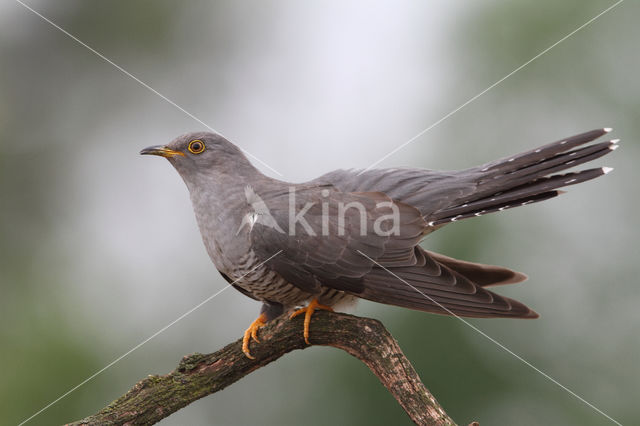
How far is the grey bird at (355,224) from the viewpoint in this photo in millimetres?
2385

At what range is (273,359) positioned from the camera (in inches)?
95.9

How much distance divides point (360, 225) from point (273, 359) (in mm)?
658

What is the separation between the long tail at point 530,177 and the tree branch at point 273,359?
583 mm

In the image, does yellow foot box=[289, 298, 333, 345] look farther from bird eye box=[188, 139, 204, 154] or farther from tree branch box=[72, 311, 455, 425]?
bird eye box=[188, 139, 204, 154]

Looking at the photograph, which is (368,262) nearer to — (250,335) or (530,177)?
(250,335)

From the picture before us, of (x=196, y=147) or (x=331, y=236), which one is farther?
(x=196, y=147)

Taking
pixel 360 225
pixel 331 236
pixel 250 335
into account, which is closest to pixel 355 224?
pixel 360 225

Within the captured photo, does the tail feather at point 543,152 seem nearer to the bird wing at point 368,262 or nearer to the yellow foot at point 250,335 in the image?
the bird wing at point 368,262

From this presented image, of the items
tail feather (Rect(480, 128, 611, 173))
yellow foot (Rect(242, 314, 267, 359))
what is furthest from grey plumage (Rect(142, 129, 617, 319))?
yellow foot (Rect(242, 314, 267, 359))

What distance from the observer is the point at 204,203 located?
2.63m

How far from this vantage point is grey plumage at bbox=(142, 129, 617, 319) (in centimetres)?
238

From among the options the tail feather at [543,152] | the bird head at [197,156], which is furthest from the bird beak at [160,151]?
the tail feather at [543,152]

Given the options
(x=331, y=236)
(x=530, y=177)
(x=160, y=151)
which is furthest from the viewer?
(x=160, y=151)

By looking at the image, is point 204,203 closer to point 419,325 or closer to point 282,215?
point 282,215
